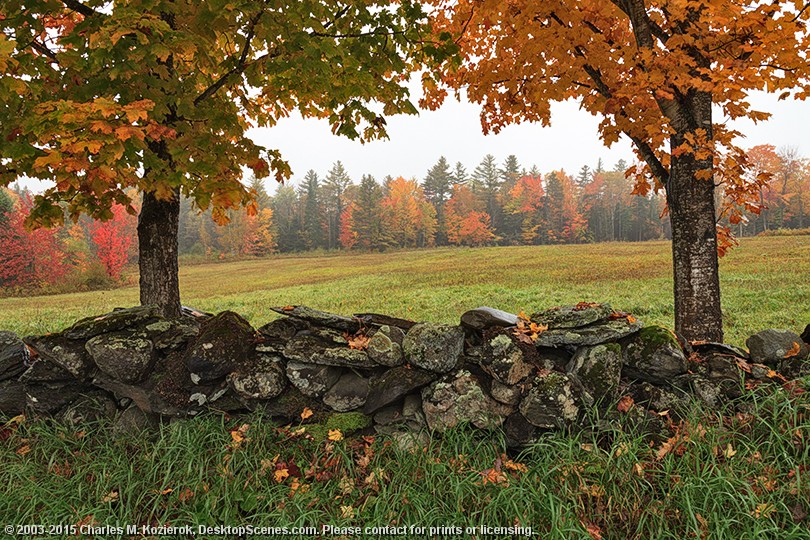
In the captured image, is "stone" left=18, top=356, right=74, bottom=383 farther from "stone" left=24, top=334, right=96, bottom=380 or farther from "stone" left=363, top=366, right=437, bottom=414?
"stone" left=363, top=366, right=437, bottom=414

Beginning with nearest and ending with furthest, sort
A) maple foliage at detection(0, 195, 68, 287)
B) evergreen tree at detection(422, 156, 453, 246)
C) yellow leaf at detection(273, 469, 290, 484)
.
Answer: yellow leaf at detection(273, 469, 290, 484) → maple foliage at detection(0, 195, 68, 287) → evergreen tree at detection(422, 156, 453, 246)

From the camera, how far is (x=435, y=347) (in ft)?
10.8

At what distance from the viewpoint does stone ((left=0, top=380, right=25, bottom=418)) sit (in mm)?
3592

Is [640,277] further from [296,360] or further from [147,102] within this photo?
[147,102]

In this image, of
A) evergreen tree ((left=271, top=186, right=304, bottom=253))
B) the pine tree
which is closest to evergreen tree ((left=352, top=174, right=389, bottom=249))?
the pine tree

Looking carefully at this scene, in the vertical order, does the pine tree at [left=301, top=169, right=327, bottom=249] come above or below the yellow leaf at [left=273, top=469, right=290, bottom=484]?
above

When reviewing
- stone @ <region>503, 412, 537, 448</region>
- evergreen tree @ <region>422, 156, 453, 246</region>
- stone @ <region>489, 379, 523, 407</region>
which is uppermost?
evergreen tree @ <region>422, 156, 453, 246</region>

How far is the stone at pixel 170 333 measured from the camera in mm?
3598

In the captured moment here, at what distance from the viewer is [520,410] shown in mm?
3090

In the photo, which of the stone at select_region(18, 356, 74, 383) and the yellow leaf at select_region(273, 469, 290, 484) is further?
the stone at select_region(18, 356, 74, 383)

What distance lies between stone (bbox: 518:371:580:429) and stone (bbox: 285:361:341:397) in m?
1.61

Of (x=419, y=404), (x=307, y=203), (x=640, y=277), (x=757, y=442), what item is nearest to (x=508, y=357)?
(x=419, y=404)

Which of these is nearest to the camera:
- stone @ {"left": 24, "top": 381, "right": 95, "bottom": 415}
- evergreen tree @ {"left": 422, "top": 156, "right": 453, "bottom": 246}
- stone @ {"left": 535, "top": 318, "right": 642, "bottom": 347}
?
stone @ {"left": 535, "top": 318, "right": 642, "bottom": 347}

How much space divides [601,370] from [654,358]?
1.57 ft
